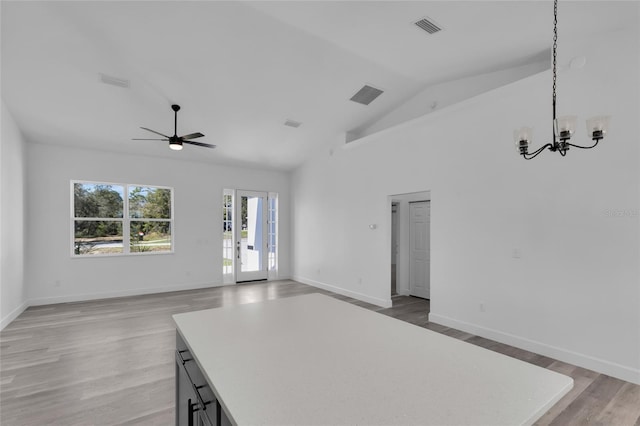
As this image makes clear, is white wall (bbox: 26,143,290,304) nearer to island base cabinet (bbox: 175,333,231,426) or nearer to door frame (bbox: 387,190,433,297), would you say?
door frame (bbox: 387,190,433,297)

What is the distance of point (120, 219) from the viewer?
6.45m

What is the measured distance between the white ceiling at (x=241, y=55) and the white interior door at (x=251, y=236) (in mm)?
2498

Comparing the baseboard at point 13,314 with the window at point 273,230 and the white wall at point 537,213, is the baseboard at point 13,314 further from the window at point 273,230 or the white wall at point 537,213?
the white wall at point 537,213

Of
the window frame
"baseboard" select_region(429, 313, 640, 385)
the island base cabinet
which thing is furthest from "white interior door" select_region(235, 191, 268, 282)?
the island base cabinet

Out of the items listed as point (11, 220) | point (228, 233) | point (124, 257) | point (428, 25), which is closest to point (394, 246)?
point (228, 233)

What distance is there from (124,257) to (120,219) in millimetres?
773

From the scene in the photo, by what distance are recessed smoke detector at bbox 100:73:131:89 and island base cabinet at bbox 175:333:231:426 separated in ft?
A: 13.0

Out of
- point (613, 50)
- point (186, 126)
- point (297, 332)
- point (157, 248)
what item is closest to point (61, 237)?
point (157, 248)

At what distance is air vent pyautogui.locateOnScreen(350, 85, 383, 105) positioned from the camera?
4988 mm

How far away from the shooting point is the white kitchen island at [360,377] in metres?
0.88

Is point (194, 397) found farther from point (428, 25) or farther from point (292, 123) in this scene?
point (292, 123)

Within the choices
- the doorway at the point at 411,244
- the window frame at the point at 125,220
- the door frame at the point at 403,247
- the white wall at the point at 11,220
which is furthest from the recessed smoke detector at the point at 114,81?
the door frame at the point at 403,247

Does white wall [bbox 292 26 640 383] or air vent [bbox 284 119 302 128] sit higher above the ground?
air vent [bbox 284 119 302 128]

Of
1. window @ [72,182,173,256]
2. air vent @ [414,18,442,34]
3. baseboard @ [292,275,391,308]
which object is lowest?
baseboard @ [292,275,391,308]
